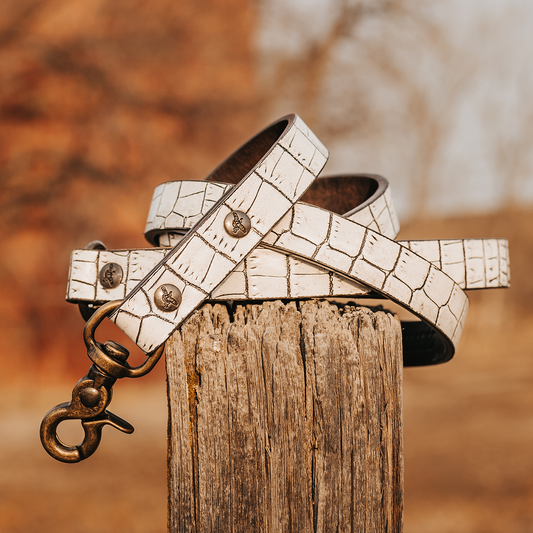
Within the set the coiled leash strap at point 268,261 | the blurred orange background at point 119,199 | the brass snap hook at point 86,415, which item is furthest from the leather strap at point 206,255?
the blurred orange background at point 119,199

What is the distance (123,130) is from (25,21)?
2033 mm

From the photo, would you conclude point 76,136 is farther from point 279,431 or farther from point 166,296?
point 279,431

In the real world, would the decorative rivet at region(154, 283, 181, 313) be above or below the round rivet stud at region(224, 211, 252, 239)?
below

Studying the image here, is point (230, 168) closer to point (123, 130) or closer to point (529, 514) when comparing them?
point (529, 514)

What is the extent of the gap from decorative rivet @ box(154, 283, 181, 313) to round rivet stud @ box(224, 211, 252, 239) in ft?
0.51

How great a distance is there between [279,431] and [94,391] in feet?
1.24

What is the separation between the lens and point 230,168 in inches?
59.1

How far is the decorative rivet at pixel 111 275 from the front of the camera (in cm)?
107

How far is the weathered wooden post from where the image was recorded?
3.04ft

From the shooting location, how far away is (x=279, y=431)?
0.95 meters

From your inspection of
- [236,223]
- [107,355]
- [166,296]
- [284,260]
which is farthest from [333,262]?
[107,355]

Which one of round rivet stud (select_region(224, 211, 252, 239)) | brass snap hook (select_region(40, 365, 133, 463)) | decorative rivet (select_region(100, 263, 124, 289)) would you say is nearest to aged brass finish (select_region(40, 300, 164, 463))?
brass snap hook (select_region(40, 365, 133, 463))

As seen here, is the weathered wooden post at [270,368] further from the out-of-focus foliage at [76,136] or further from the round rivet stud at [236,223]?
the out-of-focus foliage at [76,136]

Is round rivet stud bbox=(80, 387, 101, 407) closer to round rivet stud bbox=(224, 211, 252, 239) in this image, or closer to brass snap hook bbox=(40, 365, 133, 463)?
brass snap hook bbox=(40, 365, 133, 463)
